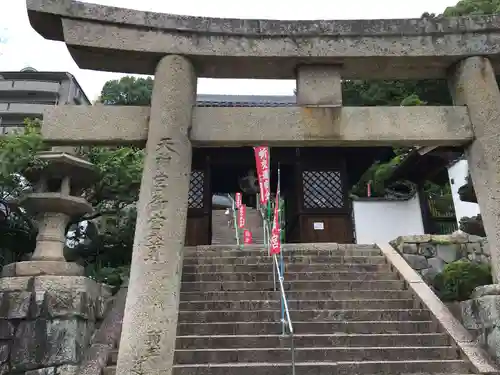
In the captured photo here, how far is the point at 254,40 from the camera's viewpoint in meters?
5.04

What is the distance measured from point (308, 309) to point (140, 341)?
11.5 ft

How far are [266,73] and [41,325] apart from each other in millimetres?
4157

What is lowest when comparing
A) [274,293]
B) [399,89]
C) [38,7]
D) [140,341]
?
[140,341]

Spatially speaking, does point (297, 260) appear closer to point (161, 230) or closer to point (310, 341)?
point (310, 341)

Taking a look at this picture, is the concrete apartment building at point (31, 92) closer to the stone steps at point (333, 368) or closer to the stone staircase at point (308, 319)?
the stone staircase at point (308, 319)

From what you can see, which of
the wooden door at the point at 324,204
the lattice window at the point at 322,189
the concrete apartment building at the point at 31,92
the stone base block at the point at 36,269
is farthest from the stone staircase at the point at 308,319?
the concrete apartment building at the point at 31,92

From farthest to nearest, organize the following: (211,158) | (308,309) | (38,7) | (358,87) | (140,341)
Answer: (358,87), (211,158), (308,309), (38,7), (140,341)

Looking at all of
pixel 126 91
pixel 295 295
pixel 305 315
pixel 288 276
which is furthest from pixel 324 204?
pixel 126 91

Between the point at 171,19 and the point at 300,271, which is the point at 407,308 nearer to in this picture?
the point at 300,271

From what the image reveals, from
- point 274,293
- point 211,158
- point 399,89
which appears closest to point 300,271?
point 274,293

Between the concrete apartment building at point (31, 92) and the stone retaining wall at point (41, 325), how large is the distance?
39731mm

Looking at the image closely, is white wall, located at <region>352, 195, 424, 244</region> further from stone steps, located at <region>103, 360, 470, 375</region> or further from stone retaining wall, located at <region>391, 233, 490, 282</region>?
stone steps, located at <region>103, 360, 470, 375</region>

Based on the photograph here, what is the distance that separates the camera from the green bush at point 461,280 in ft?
22.8

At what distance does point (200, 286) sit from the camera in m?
7.35
